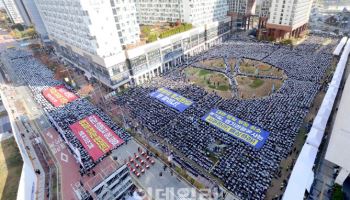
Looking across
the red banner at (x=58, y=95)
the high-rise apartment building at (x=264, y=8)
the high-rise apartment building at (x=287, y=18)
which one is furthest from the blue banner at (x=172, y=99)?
the high-rise apartment building at (x=264, y=8)

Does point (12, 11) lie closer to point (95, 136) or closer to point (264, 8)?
point (95, 136)

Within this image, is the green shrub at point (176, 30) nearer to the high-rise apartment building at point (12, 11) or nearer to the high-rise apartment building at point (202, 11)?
the high-rise apartment building at point (202, 11)

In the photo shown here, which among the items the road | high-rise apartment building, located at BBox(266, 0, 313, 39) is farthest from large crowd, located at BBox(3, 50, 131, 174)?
high-rise apartment building, located at BBox(266, 0, 313, 39)

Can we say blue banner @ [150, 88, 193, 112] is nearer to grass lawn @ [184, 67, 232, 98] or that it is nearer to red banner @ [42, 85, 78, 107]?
grass lawn @ [184, 67, 232, 98]

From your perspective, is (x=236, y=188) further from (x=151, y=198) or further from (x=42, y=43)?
(x=42, y=43)

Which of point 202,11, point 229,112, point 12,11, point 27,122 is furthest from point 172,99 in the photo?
point 12,11

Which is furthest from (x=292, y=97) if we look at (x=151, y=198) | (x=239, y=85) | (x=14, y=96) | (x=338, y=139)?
(x=14, y=96)
